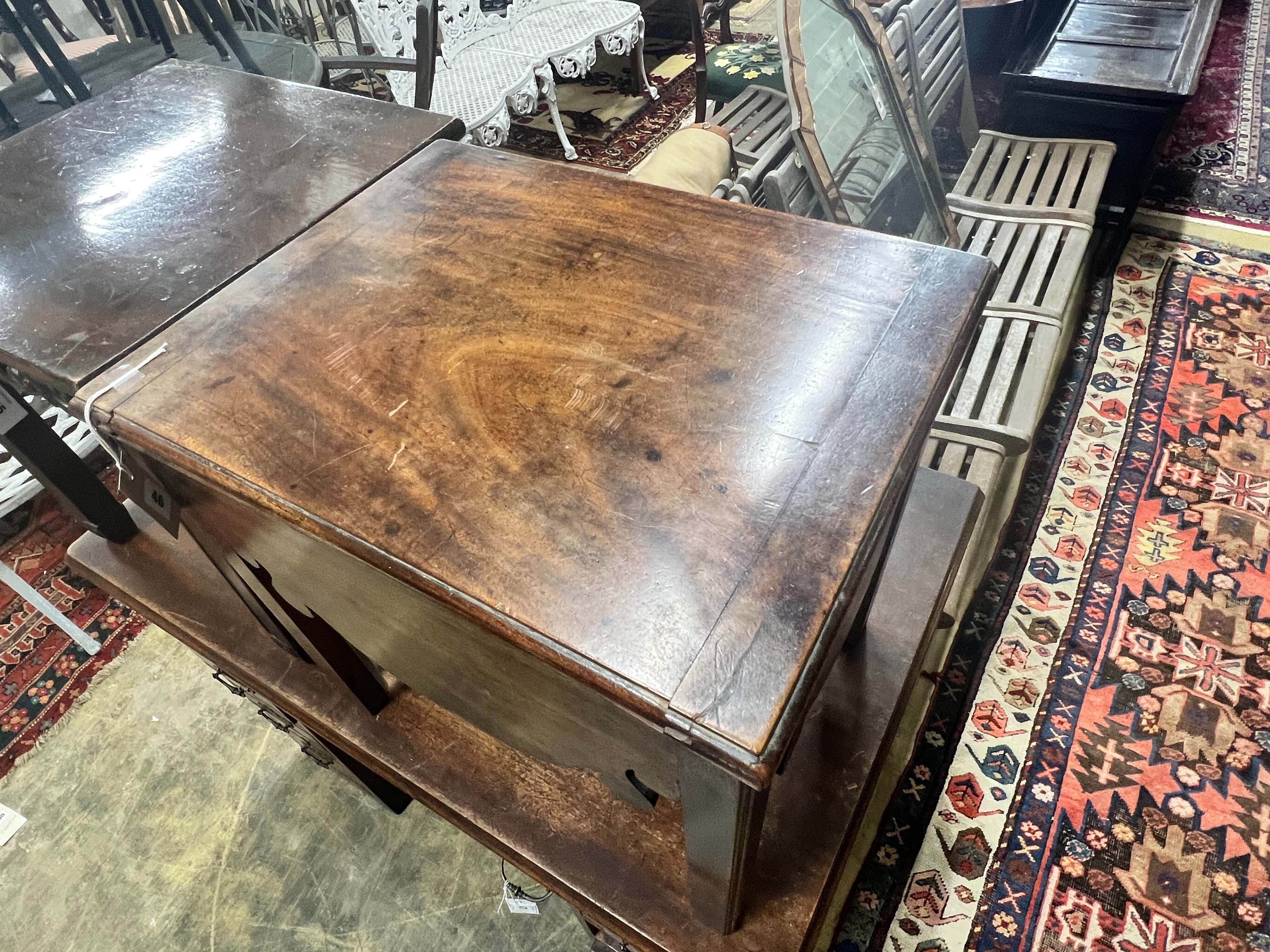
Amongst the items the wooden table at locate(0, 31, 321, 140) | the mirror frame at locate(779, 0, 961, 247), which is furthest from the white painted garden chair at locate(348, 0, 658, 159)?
the mirror frame at locate(779, 0, 961, 247)

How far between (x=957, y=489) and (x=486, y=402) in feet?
2.52

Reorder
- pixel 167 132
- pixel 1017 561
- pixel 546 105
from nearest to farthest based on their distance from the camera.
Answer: pixel 167 132, pixel 1017 561, pixel 546 105

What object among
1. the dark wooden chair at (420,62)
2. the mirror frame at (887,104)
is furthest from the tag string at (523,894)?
the dark wooden chair at (420,62)

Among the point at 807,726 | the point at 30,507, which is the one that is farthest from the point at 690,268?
the point at 30,507

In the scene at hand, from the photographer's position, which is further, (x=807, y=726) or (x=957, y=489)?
(x=957, y=489)

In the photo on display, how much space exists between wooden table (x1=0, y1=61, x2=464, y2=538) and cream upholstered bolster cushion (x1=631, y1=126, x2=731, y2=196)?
0.69 meters

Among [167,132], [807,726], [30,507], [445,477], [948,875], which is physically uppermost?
[167,132]

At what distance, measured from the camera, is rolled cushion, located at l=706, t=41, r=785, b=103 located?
2.45 meters

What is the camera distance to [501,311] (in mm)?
710

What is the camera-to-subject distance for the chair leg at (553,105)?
288cm

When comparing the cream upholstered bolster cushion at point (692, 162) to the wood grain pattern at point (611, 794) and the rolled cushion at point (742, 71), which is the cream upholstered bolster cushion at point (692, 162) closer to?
the rolled cushion at point (742, 71)

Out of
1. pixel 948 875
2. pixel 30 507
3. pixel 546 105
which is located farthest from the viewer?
pixel 546 105

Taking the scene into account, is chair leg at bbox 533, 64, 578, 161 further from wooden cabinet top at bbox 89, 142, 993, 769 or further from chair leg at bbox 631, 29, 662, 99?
wooden cabinet top at bbox 89, 142, 993, 769

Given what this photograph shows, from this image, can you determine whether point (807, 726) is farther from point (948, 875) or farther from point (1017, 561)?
point (1017, 561)
